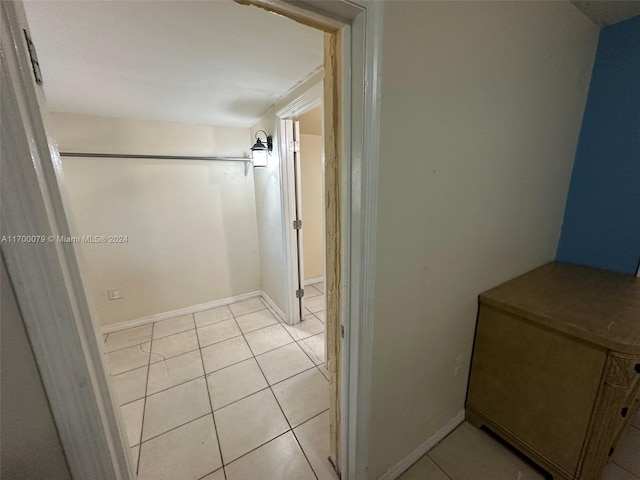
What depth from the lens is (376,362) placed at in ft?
3.38

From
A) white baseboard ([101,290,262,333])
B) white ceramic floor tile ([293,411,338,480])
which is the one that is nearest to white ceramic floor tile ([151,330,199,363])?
white baseboard ([101,290,262,333])

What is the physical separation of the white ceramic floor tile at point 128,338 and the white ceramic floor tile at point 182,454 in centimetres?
121

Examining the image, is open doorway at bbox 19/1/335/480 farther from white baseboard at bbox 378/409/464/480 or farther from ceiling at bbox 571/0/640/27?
ceiling at bbox 571/0/640/27

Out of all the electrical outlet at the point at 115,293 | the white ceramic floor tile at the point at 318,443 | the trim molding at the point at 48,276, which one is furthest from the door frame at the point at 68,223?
the electrical outlet at the point at 115,293

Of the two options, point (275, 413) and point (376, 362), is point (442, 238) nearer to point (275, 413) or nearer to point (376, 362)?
point (376, 362)

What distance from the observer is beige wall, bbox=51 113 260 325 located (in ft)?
7.34

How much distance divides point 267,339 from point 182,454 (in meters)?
1.07

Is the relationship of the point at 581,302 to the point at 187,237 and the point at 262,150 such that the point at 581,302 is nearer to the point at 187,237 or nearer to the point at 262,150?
the point at 262,150

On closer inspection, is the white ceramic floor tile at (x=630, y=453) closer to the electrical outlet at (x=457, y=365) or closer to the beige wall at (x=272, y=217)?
the electrical outlet at (x=457, y=365)

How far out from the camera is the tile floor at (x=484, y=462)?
1.23m

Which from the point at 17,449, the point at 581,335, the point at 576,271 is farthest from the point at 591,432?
the point at 17,449

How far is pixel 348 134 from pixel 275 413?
173 cm

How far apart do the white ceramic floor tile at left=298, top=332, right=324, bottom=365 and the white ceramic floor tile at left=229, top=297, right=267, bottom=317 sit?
87 cm

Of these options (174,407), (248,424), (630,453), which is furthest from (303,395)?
(630,453)
